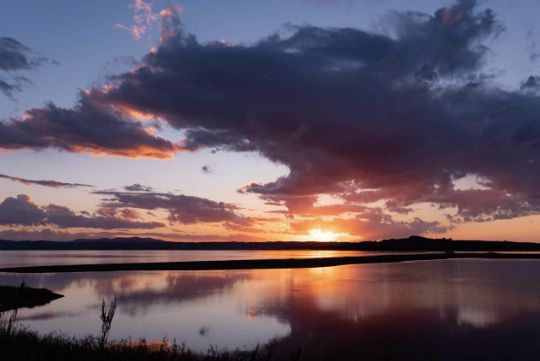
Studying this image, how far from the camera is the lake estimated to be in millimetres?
26297

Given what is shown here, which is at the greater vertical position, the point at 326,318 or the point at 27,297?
the point at 27,297

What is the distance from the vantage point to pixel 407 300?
4569cm

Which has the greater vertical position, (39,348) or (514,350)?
(39,348)

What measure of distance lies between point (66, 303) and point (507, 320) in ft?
125

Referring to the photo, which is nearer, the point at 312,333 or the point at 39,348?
the point at 39,348

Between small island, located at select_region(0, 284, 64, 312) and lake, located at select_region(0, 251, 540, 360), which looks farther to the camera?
small island, located at select_region(0, 284, 64, 312)

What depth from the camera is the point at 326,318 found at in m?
35.7

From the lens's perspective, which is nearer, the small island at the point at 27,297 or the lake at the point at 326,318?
the lake at the point at 326,318

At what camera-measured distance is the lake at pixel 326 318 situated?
86.3 ft

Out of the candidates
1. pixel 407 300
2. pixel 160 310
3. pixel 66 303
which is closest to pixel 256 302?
pixel 160 310

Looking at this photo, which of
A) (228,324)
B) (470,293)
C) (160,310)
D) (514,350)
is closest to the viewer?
(514,350)

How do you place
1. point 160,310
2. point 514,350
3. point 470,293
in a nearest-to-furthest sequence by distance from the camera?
point 514,350 → point 160,310 → point 470,293

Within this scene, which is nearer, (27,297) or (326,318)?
(326,318)

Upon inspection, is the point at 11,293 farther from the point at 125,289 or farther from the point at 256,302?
the point at 256,302
